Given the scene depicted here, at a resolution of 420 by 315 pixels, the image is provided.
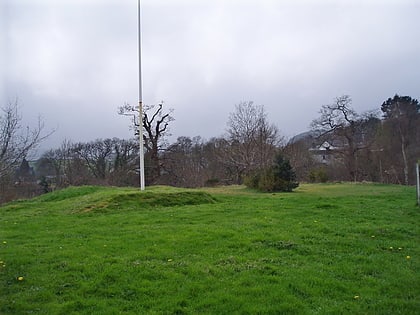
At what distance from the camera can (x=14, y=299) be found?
170 inches

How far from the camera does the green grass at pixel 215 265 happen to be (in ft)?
13.5

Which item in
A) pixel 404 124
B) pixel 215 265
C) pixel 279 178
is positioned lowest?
pixel 215 265

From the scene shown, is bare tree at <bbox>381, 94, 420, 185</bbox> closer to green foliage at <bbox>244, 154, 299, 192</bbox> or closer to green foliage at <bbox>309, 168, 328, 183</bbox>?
green foliage at <bbox>309, 168, 328, 183</bbox>

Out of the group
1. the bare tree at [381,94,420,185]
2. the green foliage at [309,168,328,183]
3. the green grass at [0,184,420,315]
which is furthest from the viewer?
the bare tree at [381,94,420,185]

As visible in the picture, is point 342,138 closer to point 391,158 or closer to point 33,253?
point 391,158

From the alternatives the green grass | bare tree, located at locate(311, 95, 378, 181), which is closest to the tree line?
bare tree, located at locate(311, 95, 378, 181)


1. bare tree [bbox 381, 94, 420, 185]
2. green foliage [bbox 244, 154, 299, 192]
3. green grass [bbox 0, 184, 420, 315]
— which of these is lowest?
green grass [bbox 0, 184, 420, 315]

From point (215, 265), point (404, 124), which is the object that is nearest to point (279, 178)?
point (215, 265)

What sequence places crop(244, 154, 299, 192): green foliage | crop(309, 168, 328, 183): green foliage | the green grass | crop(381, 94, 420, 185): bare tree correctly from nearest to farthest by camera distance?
the green grass < crop(244, 154, 299, 192): green foliage < crop(309, 168, 328, 183): green foliage < crop(381, 94, 420, 185): bare tree

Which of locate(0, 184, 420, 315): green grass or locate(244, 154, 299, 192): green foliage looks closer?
locate(0, 184, 420, 315): green grass

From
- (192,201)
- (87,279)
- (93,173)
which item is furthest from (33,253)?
(93,173)

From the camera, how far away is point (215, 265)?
5.45 meters

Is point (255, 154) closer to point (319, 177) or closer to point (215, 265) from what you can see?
point (319, 177)

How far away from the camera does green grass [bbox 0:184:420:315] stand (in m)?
4.13
